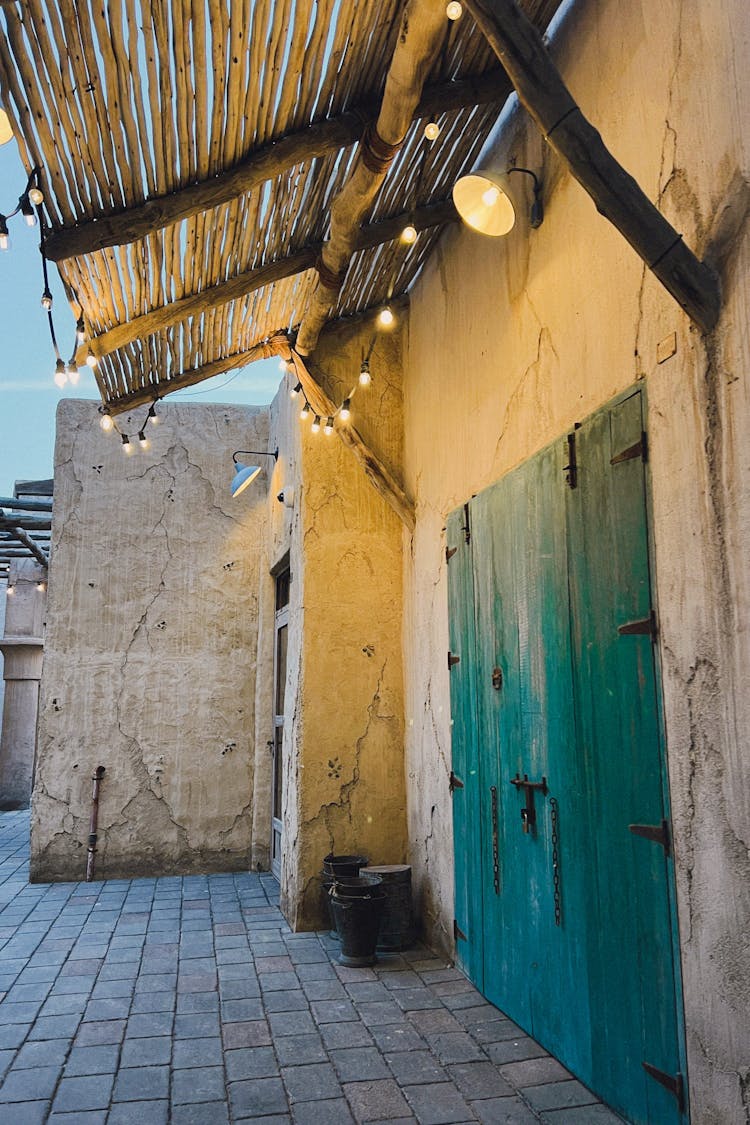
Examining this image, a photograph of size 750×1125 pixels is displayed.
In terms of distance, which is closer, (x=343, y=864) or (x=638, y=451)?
(x=638, y=451)

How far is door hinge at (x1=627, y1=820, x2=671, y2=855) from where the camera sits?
2.46 m

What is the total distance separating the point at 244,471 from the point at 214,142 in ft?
11.4

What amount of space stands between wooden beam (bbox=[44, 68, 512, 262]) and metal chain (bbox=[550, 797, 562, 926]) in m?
2.89

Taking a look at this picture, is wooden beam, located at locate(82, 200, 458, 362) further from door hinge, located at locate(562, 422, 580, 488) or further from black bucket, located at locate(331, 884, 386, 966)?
black bucket, located at locate(331, 884, 386, 966)

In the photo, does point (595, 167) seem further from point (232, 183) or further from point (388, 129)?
point (232, 183)

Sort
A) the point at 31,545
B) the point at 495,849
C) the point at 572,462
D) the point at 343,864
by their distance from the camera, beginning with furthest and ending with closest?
the point at 31,545, the point at 343,864, the point at 495,849, the point at 572,462

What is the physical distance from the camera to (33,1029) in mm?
3498

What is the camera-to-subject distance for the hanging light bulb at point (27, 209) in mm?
3016

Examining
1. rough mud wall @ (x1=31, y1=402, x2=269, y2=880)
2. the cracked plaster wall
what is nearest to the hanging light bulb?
the cracked plaster wall

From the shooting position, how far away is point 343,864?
4.90 metres

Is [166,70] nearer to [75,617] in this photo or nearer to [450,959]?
[450,959]

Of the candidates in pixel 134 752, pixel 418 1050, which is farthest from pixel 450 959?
pixel 134 752

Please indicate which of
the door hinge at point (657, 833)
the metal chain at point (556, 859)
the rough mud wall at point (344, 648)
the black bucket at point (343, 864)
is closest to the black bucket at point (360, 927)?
the black bucket at point (343, 864)

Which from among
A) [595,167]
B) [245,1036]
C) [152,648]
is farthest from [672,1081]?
[152,648]
